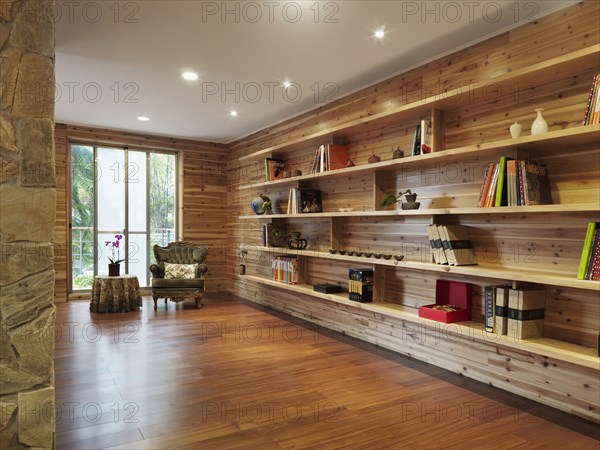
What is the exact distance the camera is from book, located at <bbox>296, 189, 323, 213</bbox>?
16.9 feet

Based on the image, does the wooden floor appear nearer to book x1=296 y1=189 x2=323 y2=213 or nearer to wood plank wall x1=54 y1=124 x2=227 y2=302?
book x1=296 y1=189 x2=323 y2=213

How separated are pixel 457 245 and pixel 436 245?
0.58ft

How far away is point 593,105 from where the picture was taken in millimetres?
2529

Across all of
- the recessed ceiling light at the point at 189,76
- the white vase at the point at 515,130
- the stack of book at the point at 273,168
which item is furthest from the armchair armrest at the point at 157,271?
the white vase at the point at 515,130

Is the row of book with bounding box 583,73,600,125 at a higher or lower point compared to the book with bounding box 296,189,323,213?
higher

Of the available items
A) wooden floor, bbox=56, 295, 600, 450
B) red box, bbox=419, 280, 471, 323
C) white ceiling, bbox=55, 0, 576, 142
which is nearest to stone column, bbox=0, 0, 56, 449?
wooden floor, bbox=56, 295, 600, 450

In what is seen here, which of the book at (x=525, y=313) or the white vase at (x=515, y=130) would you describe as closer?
the book at (x=525, y=313)

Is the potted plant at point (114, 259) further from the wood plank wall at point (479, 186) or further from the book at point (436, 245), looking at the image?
the book at point (436, 245)

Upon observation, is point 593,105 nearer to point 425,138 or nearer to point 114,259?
point 425,138

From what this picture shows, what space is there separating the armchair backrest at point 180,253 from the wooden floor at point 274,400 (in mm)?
2035

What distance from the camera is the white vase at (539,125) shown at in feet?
9.27


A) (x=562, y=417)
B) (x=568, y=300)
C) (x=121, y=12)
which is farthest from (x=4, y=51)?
(x=562, y=417)

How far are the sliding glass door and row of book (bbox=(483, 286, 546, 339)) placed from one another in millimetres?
5809

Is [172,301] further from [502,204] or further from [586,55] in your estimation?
[586,55]
